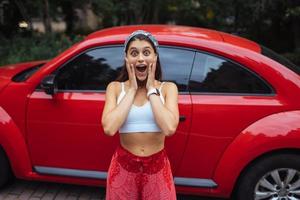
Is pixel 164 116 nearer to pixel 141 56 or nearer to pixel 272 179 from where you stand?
pixel 141 56

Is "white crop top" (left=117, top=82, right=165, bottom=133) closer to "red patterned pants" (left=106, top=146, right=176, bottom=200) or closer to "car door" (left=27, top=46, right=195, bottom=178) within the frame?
"red patterned pants" (left=106, top=146, right=176, bottom=200)

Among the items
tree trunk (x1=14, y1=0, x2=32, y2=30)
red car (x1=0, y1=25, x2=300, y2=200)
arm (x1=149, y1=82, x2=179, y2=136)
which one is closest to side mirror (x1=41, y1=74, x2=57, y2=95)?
red car (x1=0, y1=25, x2=300, y2=200)

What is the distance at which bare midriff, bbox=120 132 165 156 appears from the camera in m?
2.54

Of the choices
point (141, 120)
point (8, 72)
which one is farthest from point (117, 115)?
point (8, 72)

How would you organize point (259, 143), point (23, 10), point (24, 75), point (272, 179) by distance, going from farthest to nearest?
point (23, 10) < point (24, 75) < point (272, 179) < point (259, 143)

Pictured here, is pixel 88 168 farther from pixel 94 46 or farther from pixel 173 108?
pixel 173 108

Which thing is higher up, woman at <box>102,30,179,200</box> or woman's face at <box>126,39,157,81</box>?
woman's face at <box>126,39,157,81</box>

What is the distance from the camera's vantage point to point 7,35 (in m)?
10.9

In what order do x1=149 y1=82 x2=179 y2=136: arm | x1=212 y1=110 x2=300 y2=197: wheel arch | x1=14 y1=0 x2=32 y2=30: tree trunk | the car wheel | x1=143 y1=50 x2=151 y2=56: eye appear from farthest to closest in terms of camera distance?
x1=14 y1=0 x2=32 y2=30: tree trunk
the car wheel
x1=212 y1=110 x2=300 y2=197: wheel arch
x1=143 y1=50 x2=151 y2=56: eye
x1=149 y1=82 x2=179 y2=136: arm

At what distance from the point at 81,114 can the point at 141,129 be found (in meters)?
1.35

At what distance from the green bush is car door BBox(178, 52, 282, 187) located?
5.08 meters

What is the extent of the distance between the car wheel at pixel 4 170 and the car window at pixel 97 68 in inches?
34.6

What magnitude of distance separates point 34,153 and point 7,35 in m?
7.66

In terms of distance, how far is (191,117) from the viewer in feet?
11.8
